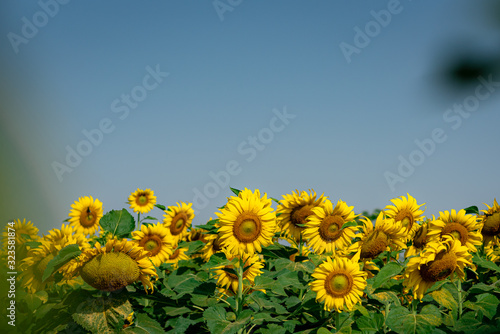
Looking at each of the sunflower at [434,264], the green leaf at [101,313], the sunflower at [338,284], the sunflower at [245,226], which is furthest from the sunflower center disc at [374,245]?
the green leaf at [101,313]

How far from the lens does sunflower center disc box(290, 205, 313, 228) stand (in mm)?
4520

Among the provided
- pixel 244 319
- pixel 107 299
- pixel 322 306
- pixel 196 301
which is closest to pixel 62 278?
pixel 107 299

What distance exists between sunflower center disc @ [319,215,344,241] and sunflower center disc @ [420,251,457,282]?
0.83 meters

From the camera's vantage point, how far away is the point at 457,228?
4.43m

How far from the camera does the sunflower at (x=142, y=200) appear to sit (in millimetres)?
8148

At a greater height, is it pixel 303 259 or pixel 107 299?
pixel 303 259

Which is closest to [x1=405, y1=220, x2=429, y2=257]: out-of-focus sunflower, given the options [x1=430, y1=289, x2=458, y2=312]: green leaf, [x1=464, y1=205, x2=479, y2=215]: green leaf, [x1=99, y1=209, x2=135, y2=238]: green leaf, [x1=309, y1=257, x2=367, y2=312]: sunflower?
[x1=464, y1=205, x2=479, y2=215]: green leaf

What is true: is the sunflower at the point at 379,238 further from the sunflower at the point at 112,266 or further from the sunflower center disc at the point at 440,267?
the sunflower at the point at 112,266

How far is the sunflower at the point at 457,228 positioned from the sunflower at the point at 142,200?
5.18m

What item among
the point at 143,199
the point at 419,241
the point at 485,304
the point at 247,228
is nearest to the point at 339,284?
the point at 247,228

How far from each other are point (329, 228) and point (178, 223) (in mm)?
2755

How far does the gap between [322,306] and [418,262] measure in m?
0.87

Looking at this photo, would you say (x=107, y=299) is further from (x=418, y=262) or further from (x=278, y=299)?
(x=418, y=262)

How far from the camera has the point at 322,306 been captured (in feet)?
12.8
